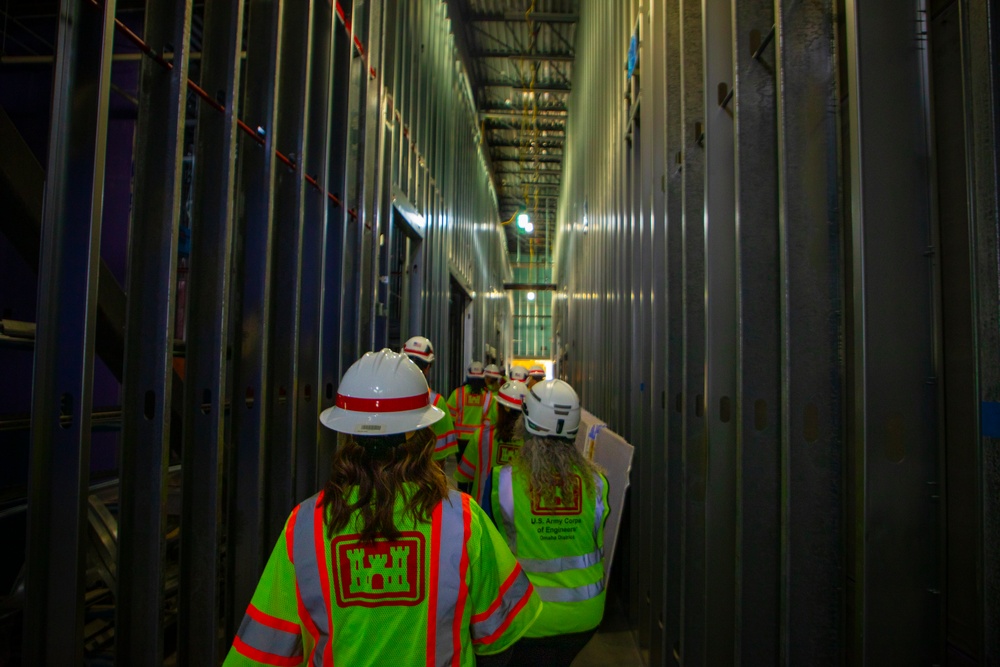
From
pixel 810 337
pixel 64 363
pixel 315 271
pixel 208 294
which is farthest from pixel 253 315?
pixel 810 337

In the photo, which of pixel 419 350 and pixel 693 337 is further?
pixel 419 350

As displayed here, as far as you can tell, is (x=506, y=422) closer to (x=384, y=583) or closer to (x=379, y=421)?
(x=379, y=421)

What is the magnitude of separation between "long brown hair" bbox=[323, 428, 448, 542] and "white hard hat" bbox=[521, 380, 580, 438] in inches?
48.6

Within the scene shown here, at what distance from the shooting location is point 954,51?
1.64 metres

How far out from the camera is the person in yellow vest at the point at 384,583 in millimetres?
1459

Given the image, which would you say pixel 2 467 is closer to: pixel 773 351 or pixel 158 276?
pixel 158 276

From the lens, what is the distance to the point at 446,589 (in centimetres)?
149

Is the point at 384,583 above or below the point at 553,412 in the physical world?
below

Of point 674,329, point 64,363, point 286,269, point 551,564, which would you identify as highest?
point 286,269

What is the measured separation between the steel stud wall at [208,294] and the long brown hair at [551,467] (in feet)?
5.47

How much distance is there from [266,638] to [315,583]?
0.66ft

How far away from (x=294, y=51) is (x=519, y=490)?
3452 millimetres

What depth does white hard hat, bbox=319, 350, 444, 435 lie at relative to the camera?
172cm

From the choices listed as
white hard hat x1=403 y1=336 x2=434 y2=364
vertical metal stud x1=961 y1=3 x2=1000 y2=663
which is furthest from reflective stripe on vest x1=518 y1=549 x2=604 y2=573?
white hard hat x1=403 y1=336 x2=434 y2=364
